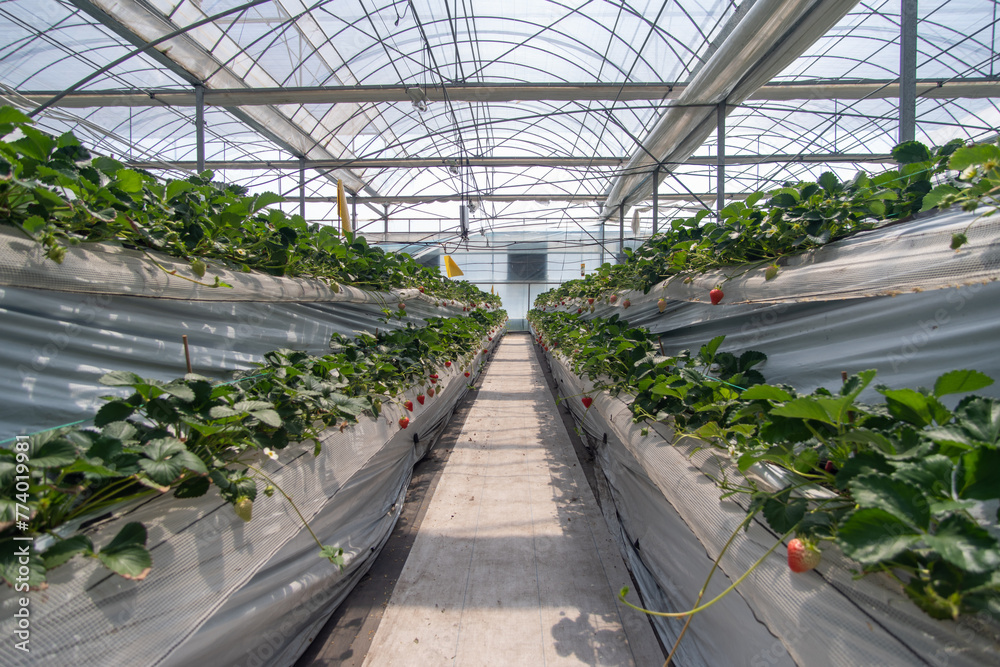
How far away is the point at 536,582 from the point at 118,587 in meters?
1.70

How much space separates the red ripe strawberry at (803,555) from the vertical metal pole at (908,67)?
2.13 meters

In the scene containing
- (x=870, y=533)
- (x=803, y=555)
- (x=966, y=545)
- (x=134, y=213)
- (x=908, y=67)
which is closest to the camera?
(x=966, y=545)

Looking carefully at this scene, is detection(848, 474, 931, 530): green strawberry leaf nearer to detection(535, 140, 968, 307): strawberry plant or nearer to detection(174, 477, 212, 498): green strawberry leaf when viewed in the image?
detection(535, 140, 968, 307): strawberry plant

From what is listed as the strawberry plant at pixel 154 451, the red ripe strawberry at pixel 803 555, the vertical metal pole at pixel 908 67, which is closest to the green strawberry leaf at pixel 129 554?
the strawberry plant at pixel 154 451

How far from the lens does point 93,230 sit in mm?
1188

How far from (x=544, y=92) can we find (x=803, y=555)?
16.8 feet

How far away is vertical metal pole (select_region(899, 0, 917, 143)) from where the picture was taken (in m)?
2.01

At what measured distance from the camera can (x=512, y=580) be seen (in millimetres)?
2078

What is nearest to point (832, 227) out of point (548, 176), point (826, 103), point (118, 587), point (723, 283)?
point (723, 283)

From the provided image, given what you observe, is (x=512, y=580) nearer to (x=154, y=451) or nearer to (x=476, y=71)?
(x=154, y=451)

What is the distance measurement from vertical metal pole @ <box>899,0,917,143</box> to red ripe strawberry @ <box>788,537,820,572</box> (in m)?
2.13

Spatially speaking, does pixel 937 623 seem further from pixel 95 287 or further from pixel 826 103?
pixel 826 103

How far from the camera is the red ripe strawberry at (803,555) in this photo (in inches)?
31.7

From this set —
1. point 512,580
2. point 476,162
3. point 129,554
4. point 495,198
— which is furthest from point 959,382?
point 495,198
